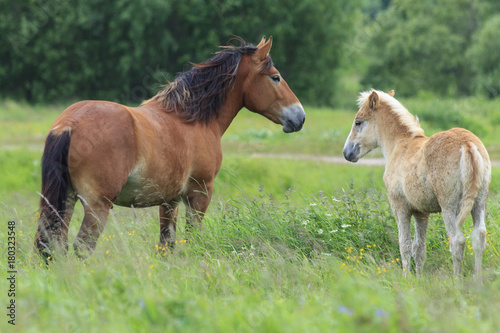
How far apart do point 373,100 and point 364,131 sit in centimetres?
36

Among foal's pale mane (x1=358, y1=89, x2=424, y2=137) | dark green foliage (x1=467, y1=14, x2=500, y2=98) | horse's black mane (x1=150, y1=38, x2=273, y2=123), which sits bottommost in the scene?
dark green foliage (x1=467, y1=14, x2=500, y2=98)

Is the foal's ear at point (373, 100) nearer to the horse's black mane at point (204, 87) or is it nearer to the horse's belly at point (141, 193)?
the horse's black mane at point (204, 87)

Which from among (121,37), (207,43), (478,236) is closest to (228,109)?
(478,236)

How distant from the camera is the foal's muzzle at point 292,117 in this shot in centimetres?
654

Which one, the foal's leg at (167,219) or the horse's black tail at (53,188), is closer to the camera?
the horse's black tail at (53,188)

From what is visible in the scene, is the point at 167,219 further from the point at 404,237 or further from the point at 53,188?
the point at 404,237

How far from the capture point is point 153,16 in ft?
101

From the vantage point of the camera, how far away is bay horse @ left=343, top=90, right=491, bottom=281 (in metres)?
4.60

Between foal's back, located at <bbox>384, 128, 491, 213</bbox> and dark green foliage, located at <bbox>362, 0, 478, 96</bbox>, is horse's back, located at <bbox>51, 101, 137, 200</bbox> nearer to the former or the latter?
foal's back, located at <bbox>384, 128, 491, 213</bbox>

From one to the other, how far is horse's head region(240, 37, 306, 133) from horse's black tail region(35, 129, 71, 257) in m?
2.36

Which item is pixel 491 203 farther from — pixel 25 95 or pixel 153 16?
pixel 25 95

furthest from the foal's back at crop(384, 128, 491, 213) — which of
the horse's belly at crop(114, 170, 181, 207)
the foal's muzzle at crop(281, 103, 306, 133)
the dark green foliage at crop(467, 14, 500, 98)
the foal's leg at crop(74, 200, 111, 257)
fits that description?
the dark green foliage at crop(467, 14, 500, 98)

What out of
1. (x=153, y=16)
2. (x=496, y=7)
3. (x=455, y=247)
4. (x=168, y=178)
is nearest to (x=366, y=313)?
(x=455, y=247)

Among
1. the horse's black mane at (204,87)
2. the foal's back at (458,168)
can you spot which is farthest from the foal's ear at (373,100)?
the horse's black mane at (204,87)
